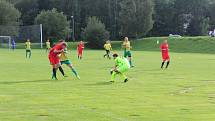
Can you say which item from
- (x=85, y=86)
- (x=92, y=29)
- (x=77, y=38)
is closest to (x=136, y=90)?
(x=85, y=86)

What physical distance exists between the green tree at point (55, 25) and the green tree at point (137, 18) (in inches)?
485

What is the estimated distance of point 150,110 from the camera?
15203mm

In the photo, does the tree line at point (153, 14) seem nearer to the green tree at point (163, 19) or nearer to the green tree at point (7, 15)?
the green tree at point (163, 19)

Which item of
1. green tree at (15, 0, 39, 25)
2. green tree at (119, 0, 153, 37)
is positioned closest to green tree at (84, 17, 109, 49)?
green tree at (119, 0, 153, 37)

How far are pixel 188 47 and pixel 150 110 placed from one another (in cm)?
7566

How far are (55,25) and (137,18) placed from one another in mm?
16633

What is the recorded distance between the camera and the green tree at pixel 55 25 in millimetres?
107500

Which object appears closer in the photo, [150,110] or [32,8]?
[150,110]

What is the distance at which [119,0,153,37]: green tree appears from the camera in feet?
364

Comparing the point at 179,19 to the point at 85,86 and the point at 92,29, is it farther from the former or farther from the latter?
the point at 85,86

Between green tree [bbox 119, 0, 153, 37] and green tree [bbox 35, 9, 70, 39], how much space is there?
12316 millimetres

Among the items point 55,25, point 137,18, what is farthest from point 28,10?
point 137,18

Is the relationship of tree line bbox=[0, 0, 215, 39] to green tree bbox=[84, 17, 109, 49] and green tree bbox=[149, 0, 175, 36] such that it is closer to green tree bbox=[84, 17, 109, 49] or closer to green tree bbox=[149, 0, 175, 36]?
green tree bbox=[149, 0, 175, 36]

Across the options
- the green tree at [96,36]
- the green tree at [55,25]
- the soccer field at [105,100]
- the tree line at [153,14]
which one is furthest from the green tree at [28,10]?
the soccer field at [105,100]
